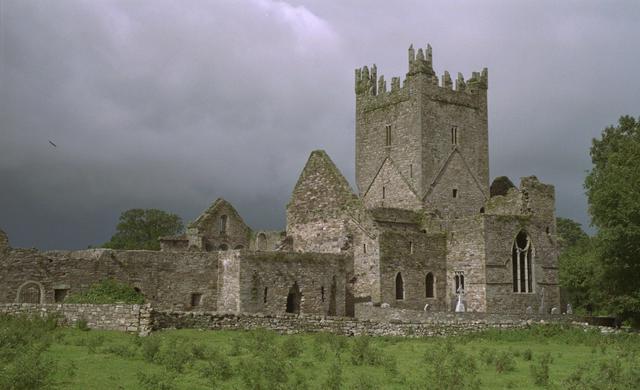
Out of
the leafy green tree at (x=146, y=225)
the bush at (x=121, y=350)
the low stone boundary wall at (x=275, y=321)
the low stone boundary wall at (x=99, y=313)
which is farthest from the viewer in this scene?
the leafy green tree at (x=146, y=225)

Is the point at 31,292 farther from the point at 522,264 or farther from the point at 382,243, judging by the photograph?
the point at 522,264

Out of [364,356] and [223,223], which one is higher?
[223,223]

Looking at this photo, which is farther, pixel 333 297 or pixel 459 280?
pixel 459 280

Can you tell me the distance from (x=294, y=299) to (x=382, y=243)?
20.9 feet

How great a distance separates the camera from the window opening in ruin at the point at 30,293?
3547 centimetres

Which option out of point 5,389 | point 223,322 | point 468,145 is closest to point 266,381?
point 5,389

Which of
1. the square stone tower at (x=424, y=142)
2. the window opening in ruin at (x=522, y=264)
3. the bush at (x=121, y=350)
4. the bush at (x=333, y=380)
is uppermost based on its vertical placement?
the square stone tower at (x=424, y=142)

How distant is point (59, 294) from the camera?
120 ft

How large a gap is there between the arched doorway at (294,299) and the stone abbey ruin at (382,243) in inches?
2.4

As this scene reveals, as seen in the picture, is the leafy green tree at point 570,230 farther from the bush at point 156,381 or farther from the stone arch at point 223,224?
the bush at point 156,381

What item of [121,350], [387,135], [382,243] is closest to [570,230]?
[387,135]

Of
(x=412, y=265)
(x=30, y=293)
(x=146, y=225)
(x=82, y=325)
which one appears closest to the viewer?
(x=82, y=325)

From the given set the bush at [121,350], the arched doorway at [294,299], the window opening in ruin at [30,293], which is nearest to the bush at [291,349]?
the bush at [121,350]

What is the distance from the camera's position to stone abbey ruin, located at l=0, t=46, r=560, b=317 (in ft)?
127
